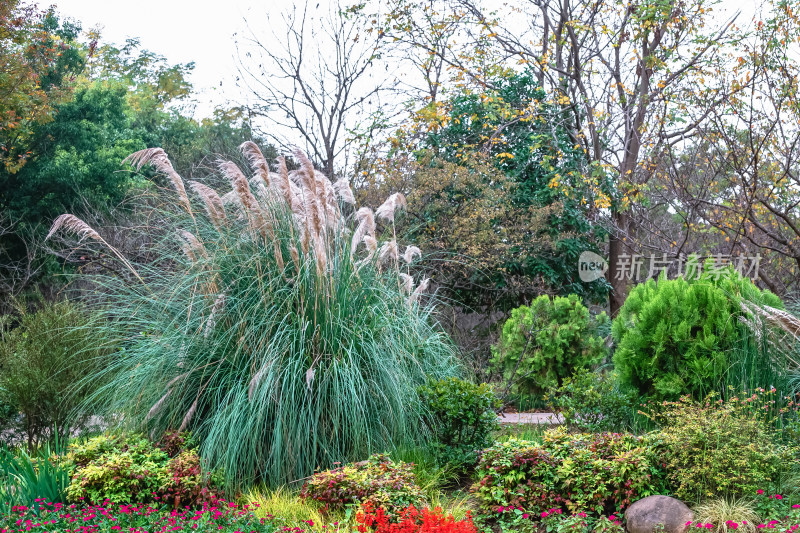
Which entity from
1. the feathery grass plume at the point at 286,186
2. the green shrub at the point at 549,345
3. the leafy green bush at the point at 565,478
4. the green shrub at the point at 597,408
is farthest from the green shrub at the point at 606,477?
the green shrub at the point at 549,345

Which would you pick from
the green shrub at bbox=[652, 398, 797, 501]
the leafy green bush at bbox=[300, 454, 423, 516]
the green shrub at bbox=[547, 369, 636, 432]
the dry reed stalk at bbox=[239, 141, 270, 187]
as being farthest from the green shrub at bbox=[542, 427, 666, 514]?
the dry reed stalk at bbox=[239, 141, 270, 187]

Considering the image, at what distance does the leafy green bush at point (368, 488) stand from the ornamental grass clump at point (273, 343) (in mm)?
452

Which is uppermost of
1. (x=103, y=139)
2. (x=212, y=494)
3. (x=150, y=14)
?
(x=150, y=14)

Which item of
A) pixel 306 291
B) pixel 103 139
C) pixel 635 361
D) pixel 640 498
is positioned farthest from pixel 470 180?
pixel 103 139

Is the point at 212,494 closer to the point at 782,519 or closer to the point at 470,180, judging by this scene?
the point at 782,519

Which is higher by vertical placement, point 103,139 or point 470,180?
point 103,139

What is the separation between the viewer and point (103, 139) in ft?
47.7

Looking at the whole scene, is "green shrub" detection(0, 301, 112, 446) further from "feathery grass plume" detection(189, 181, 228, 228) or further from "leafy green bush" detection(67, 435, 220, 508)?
"feathery grass plume" detection(189, 181, 228, 228)

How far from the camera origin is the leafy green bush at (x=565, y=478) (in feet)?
14.2

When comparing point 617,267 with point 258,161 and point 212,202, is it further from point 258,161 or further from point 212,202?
point 212,202

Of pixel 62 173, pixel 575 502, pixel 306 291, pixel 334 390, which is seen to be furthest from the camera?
pixel 62 173

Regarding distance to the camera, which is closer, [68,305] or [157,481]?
[157,481]

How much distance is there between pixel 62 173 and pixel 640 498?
13145mm

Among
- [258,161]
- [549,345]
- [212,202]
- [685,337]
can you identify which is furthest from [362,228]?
[549,345]
